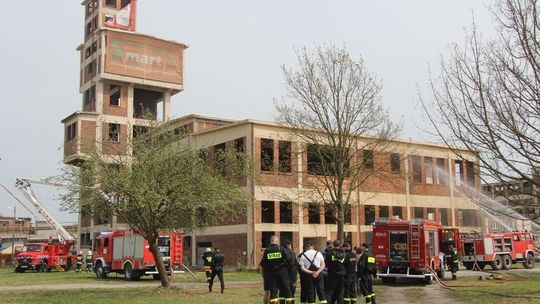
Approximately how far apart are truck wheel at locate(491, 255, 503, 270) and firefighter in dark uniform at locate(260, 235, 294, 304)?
24.1 meters

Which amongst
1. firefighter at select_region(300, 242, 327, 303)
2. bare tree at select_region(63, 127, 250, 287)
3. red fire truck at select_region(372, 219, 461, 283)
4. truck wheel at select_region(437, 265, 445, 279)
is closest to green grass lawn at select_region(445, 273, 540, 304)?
red fire truck at select_region(372, 219, 461, 283)

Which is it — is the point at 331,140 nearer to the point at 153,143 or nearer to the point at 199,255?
the point at 153,143

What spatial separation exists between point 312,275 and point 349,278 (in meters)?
1.64

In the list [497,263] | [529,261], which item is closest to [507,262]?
[497,263]

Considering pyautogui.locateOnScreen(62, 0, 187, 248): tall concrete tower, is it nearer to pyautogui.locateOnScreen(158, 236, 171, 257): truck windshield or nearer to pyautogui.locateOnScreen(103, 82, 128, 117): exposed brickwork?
pyautogui.locateOnScreen(103, 82, 128, 117): exposed brickwork

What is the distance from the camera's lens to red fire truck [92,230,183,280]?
29688 millimetres

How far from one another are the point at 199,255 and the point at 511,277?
24536 millimetres

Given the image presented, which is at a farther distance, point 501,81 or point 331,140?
point 331,140

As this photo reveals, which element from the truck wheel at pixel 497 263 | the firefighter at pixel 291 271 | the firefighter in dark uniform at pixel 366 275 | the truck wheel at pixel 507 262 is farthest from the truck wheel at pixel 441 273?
the firefighter at pixel 291 271

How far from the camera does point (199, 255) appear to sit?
45.0 m

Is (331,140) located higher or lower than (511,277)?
higher

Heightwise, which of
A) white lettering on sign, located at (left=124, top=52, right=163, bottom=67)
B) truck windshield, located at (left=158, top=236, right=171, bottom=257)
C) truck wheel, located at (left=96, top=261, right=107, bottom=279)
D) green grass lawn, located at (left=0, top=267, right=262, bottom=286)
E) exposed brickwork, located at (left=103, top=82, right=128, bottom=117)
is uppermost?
white lettering on sign, located at (left=124, top=52, right=163, bottom=67)

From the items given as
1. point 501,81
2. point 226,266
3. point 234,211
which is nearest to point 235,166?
point 234,211

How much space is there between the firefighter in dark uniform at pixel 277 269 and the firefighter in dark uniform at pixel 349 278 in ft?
6.83
